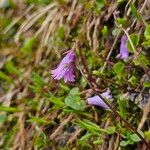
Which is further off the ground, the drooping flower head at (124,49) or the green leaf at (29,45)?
the drooping flower head at (124,49)

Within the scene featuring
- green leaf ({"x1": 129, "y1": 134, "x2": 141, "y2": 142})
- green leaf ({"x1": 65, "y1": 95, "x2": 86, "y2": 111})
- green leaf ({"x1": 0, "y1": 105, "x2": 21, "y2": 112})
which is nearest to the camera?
green leaf ({"x1": 129, "y1": 134, "x2": 141, "y2": 142})

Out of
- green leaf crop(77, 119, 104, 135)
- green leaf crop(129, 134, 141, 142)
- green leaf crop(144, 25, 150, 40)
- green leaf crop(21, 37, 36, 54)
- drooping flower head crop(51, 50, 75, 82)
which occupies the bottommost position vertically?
green leaf crop(129, 134, 141, 142)

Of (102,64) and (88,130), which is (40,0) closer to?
(102,64)

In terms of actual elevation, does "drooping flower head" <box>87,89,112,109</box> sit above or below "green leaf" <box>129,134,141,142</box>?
above

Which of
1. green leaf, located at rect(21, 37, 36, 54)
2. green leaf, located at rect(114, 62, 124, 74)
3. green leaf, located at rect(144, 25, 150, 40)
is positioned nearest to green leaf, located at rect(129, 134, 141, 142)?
green leaf, located at rect(114, 62, 124, 74)

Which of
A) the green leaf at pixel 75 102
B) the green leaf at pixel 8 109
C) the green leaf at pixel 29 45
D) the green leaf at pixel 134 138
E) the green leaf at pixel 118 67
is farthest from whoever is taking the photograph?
the green leaf at pixel 29 45

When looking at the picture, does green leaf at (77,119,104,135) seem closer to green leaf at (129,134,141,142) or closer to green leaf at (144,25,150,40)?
green leaf at (129,134,141,142)

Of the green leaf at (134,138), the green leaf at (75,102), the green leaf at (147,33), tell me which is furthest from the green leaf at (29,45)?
the green leaf at (134,138)

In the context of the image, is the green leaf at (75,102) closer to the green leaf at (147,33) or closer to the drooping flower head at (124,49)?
the drooping flower head at (124,49)

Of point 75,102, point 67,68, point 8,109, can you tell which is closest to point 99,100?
point 75,102

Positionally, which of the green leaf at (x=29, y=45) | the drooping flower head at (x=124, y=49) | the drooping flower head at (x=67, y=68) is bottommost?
the green leaf at (x=29, y=45)
